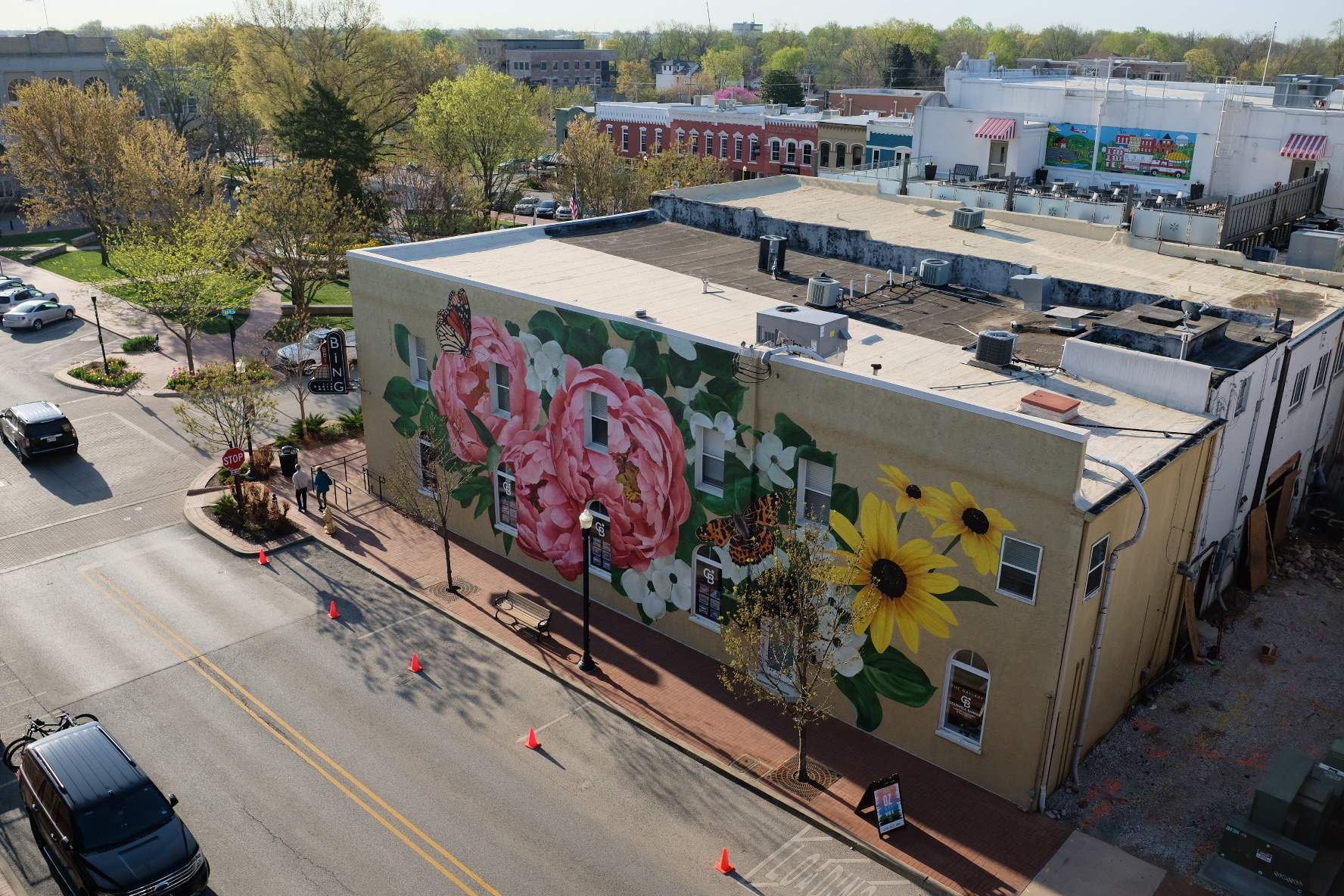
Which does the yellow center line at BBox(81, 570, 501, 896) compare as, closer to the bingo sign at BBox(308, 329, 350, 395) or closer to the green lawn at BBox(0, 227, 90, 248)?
the bingo sign at BBox(308, 329, 350, 395)

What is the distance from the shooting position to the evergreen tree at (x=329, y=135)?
54844mm

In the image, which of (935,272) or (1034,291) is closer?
(1034,291)

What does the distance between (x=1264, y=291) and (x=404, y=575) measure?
24.1 meters

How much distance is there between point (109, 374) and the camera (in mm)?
42312

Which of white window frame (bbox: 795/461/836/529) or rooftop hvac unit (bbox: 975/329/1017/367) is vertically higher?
rooftop hvac unit (bbox: 975/329/1017/367)

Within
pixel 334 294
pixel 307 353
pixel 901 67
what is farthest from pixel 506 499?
pixel 901 67

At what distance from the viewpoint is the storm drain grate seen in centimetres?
1952

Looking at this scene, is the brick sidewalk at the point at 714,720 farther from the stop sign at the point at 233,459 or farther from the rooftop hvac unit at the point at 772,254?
the rooftop hvac unit at the point at 772,254

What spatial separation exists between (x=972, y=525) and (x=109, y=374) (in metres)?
37.5

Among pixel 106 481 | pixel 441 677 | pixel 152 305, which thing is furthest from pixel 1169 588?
pixel 152 305

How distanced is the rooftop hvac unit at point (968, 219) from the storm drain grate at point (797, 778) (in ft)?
62.2

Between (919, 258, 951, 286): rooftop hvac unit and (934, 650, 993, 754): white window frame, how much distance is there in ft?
39.3

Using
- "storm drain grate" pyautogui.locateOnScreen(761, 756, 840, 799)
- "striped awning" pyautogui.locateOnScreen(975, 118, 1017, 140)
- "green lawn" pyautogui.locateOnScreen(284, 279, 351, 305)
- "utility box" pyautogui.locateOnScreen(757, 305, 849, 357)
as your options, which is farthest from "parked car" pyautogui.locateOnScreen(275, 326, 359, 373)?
"striped awning" pyautogui.locateOnScreen(975, 118, 1017, 140)

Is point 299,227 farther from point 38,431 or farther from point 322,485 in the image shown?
point 322,485
